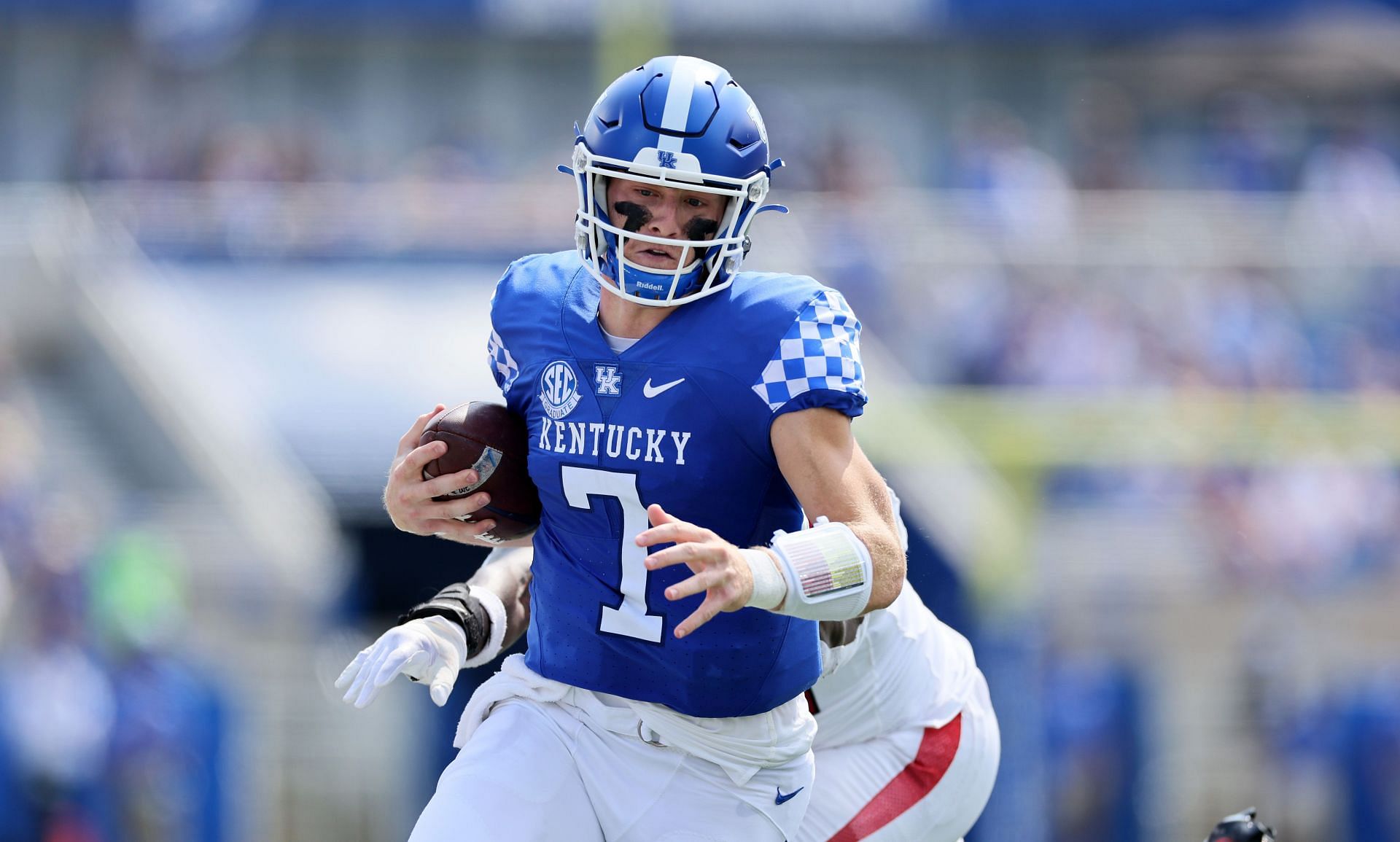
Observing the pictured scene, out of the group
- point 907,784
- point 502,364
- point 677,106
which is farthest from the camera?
point 907,784

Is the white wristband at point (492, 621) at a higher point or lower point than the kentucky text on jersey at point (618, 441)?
lower

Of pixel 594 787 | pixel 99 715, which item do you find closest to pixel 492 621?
pixel 594 787

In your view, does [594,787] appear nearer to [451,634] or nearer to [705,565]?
[451,634]

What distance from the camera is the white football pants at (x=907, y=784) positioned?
3617mm

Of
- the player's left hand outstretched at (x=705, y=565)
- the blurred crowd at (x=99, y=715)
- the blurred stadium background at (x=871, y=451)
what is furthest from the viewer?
the blurred stadium background at (x=871, y=451)

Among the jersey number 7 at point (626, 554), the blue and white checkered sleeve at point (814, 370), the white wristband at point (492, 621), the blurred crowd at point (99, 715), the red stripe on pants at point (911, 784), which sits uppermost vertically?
the blue and white checkered sleeve at point (814, 370)

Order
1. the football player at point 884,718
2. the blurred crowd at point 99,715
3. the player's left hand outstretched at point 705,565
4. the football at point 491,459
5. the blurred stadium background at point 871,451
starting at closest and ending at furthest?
the player's left hand outstretched at point 705,565 → the football at point 491,459 → the football player at point 884,718 → the blurred crowd at point 99,715 → the blurred stadium background at point 871,451

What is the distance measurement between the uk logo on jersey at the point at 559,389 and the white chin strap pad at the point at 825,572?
0.55 metres

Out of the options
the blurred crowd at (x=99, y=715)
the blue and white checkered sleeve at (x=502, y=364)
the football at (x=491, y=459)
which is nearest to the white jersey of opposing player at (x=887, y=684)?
the football at (x=491, y=459)

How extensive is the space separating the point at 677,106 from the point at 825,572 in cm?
94

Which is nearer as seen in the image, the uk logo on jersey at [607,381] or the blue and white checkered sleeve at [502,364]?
the uk logo on jersey at [607,381]

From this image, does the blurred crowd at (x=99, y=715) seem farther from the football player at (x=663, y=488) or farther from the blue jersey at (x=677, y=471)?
the blue jersey at (x=677, y=471)

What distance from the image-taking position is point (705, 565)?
→ 106 inches

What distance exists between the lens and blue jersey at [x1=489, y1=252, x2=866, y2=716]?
3.09 m
